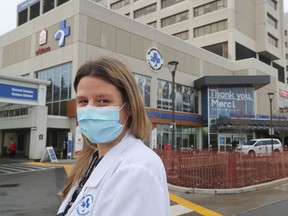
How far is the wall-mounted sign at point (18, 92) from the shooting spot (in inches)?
921

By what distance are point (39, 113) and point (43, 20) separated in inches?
470

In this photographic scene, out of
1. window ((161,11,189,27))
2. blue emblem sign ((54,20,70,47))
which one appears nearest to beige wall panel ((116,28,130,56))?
blue emblem sign ((54,20,70,47))

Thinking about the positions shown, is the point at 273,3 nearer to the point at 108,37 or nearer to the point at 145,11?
the point at 145,11

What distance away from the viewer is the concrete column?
25.4 m

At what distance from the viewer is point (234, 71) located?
157 feet

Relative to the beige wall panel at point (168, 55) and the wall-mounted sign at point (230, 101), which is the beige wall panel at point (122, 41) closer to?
the beige wall panel at point (168, 55)

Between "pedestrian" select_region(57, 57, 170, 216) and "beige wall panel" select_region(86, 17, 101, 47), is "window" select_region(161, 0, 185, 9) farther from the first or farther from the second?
"pedestrian" select_region(57, 57, 170, 216)

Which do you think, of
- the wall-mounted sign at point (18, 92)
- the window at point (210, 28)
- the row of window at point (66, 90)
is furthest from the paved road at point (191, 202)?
the window at point (210, 28)

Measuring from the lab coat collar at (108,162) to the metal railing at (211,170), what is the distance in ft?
34.8

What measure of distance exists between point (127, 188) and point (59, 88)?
102ft

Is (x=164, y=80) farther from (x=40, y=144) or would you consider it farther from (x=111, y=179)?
(x=111, y=179)

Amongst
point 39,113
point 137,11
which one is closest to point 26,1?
point 137,11

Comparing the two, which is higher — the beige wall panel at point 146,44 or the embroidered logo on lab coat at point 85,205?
the beige wall panel at point 146,44

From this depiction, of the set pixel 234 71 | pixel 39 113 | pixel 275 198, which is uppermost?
pixel 234 71
